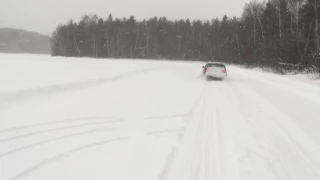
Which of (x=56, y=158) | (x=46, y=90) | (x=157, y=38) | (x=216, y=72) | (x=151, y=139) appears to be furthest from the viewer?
(x=157, y=38)

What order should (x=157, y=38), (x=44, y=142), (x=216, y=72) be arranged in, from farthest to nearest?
(x=157, y=38) → (x=216, y=72) → (x=44, y=142)

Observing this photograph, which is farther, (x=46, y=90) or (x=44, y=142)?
(x=46, y=90)

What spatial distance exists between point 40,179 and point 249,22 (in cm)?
5683

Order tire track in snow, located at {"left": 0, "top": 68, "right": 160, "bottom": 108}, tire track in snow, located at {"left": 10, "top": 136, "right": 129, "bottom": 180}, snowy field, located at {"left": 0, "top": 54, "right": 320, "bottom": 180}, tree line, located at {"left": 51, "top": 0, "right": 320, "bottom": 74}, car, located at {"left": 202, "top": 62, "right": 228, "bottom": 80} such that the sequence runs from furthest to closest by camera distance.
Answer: tree line, located at {"left": 51, "top": 0, "right": 320, "bottom": 74} → car, located at {"left": 202, "top": 62, "right": 228, "bottom": 80} → tire track in snow, located at {"left": 0, "top": 68, "right": 160, "bottom": 108} → snowy field, located at {"left": 0, "top": 54, "right": 320, "bottom": 180} → tire track in snow, located at {"left": 10, "top": 136, "right": 129, "bottom": 180}

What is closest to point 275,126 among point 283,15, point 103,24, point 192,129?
point 192,129

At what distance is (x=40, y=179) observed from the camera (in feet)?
12.8

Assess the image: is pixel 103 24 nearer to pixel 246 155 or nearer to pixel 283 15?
pixel 283 15

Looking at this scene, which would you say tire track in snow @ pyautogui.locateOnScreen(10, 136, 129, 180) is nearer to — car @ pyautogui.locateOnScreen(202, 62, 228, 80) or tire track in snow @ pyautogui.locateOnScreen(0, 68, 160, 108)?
tire track in snow @ pyautogui.locateOnScreen(0, 68, 160, 108)

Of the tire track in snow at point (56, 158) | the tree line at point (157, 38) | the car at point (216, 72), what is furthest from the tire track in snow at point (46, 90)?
the tree line at point (157, 38)

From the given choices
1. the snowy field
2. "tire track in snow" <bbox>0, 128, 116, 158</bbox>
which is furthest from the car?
"tire track in snow" <bbox>0, 128, 116, 158</bbox>

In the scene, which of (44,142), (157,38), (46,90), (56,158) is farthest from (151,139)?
(157,38)

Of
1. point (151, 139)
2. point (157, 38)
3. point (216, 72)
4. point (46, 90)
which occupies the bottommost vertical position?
point (151, 139)

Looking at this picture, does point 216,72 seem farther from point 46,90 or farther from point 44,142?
point 44,142

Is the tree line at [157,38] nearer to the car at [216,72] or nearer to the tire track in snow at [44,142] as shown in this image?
the car at [216,72]
